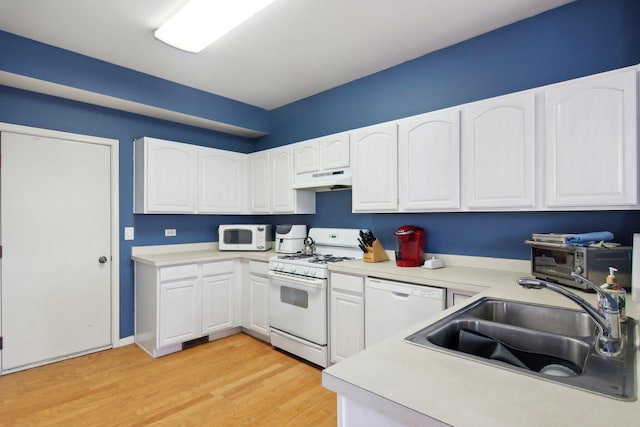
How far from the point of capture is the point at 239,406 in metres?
2.25

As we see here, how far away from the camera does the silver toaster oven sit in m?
1.71

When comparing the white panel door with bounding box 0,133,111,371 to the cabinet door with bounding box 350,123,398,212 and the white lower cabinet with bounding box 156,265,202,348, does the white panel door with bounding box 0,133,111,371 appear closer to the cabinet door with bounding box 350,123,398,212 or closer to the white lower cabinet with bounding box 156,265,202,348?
the white lower cabinet with bounding box 156,265,202,348

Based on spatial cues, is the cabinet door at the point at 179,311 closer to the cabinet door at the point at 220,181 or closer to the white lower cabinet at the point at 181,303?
the white lower cabinet at the point at 181,303

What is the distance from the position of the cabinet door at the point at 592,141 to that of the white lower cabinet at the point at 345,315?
4.65 feet

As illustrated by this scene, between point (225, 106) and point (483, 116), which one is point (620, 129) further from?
point (225, 106)

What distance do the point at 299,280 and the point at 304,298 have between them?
165 mm

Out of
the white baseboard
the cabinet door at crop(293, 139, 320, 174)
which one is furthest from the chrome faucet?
the white baseboard

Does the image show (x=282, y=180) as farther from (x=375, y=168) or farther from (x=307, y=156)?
(x=375, y=168)

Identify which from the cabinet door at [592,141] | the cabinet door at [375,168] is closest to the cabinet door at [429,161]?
the cabinet door at [375,168]

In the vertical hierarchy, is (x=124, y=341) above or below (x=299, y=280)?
below

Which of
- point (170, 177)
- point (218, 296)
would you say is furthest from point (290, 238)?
point (170, 177)

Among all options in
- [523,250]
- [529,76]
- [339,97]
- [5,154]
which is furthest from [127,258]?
[529,76]

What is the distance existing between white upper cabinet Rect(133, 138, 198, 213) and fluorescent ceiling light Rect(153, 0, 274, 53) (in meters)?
1.18

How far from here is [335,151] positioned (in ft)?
10.2
